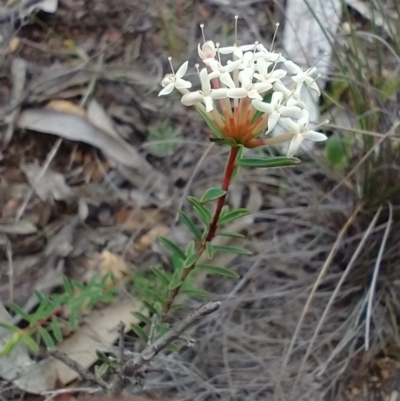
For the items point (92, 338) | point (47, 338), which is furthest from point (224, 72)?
point (92, 338)

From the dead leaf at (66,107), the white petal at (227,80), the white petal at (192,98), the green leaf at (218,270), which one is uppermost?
the white petal at (227,80)

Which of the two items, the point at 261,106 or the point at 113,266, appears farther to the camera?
the point at 113,266

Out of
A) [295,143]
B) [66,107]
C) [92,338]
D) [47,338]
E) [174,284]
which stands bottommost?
[92,338]

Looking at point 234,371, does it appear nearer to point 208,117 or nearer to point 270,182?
point 270,182

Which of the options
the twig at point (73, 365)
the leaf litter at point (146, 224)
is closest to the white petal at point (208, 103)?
the twig at point (73, 365)

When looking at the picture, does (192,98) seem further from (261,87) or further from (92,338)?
(92,338)

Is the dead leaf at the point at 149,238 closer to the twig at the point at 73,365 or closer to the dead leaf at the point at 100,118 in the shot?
the dead leaf at the point at 100,118

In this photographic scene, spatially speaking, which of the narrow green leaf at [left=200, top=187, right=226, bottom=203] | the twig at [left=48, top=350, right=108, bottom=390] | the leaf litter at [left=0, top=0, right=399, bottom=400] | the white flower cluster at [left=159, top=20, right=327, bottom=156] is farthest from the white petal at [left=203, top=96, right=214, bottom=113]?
the leaf litter at [left=0, top=0, right=399, bottom=400]

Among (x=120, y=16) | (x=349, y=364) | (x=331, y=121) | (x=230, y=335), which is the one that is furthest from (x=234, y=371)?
(x=120, y=16)
